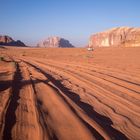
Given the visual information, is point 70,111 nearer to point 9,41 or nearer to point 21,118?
point 21,118

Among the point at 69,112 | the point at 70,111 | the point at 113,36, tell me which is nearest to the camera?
the point at 69,112

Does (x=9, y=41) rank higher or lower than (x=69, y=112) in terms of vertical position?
lower

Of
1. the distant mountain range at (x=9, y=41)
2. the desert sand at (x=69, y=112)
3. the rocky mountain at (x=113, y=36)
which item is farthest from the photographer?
the distant mountain range at (x=9, y=41)

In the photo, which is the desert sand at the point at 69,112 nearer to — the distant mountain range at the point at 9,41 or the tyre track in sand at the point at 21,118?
the tyre track in sand at the point at 21,118

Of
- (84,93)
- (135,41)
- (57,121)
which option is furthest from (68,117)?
(135,41)

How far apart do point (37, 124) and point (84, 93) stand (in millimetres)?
4819

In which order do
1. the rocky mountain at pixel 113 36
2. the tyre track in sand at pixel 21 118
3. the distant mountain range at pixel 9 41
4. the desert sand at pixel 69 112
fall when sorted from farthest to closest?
the distant mountain range at pixel 9 41 → the rocky mountain at pixel 113 36 → the desert sand at pixel 69 112 → the tyre track in sand at pixel 21 118

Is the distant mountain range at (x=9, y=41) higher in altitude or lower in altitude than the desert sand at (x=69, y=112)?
lower

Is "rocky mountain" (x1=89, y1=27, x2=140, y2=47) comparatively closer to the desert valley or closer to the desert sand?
the desert valley

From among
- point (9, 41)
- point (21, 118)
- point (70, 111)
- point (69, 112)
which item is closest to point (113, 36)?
point (9, 41)

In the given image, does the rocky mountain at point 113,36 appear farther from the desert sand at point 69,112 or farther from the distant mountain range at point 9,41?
the desert sand at point 69,112

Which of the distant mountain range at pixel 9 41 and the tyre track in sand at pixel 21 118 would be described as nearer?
the tyre track in sand at pixel 21 118

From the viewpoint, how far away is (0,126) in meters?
6.91

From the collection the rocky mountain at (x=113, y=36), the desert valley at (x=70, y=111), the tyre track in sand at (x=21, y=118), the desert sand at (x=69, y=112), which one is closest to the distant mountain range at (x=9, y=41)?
the rocky mountain at (x=113, y=36)
